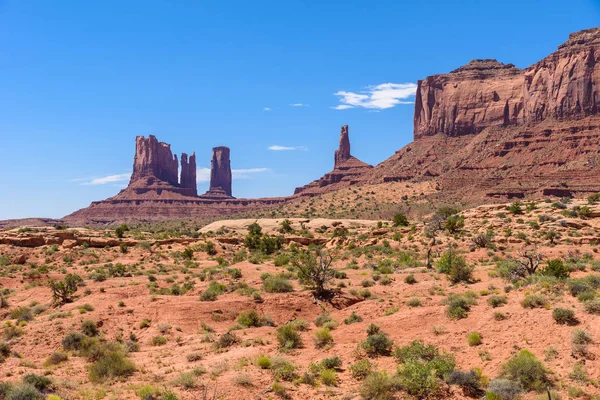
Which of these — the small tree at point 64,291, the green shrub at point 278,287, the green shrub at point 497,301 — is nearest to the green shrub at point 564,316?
the green shrub at point 497,301

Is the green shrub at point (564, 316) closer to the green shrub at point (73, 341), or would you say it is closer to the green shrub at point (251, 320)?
the green shrub at point (251, 320)

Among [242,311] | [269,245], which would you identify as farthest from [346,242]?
[242,311]

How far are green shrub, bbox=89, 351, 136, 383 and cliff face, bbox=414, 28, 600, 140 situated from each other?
117 meters

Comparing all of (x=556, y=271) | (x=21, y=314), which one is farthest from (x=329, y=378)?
(x=21, y=314)

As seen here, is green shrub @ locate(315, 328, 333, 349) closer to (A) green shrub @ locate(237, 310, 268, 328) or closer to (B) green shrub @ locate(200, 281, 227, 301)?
(A) green shrub @ locate(237, 310, 268, 328)

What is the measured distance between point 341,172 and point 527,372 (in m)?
146

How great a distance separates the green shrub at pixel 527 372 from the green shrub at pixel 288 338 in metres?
7.07

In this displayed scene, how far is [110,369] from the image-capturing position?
14961mm

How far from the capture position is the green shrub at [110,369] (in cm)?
1476

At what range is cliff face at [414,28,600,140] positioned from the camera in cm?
11056

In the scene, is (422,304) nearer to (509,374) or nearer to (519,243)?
(509,374)

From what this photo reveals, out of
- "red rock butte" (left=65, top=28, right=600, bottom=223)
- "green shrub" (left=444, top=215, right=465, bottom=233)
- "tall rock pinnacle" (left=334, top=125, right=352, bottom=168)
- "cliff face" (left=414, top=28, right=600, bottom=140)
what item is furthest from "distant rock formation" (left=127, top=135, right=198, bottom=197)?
"green shrub" (left=444, top=215, right=465, bottom=233)

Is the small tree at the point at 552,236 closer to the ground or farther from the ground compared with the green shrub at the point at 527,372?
farther from the ground

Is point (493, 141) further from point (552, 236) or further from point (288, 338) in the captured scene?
point (288, 338)
